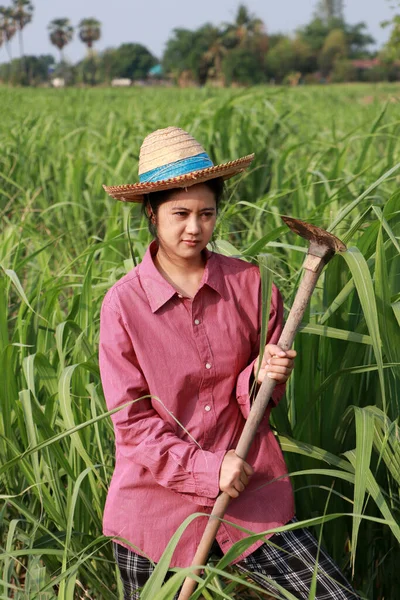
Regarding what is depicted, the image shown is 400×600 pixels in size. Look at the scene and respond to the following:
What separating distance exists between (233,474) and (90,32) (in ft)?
271

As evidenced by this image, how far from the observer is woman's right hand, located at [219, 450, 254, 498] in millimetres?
1162

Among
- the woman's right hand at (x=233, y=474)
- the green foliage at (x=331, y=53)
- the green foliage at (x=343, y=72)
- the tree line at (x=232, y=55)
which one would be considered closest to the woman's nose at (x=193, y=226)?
the woman's right hand at (x=233, y=474)

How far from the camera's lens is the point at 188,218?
4.13 feet

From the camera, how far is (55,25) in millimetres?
80125

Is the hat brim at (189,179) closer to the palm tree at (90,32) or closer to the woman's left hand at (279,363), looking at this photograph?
the woman's left hand at (279,363)

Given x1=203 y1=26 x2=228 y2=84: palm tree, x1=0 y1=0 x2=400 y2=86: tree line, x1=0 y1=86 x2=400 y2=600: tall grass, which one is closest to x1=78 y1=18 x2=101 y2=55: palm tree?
x1=0 y1=0 x2=400 y2=86: tree line

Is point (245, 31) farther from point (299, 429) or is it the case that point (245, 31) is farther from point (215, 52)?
point (299, 429)

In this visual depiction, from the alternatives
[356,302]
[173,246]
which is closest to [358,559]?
[356,302]

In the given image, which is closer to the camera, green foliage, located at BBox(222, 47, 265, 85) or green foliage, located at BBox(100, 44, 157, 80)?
green foliage, located at BBox(222, 47, 265, 85)

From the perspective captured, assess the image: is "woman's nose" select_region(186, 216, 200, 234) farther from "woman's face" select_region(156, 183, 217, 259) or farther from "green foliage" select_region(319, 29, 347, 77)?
"green foliage" select_region(319, 29, 347, 77)

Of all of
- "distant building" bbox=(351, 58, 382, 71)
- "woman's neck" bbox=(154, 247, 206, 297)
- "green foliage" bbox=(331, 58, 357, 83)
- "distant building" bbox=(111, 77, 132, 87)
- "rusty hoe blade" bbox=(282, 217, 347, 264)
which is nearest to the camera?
"rusty hoe blade" bbox=(282, 217, 347, 264)

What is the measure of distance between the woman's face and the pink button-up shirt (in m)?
0.05

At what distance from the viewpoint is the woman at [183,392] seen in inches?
49.1

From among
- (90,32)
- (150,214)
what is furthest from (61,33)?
(150,214)
